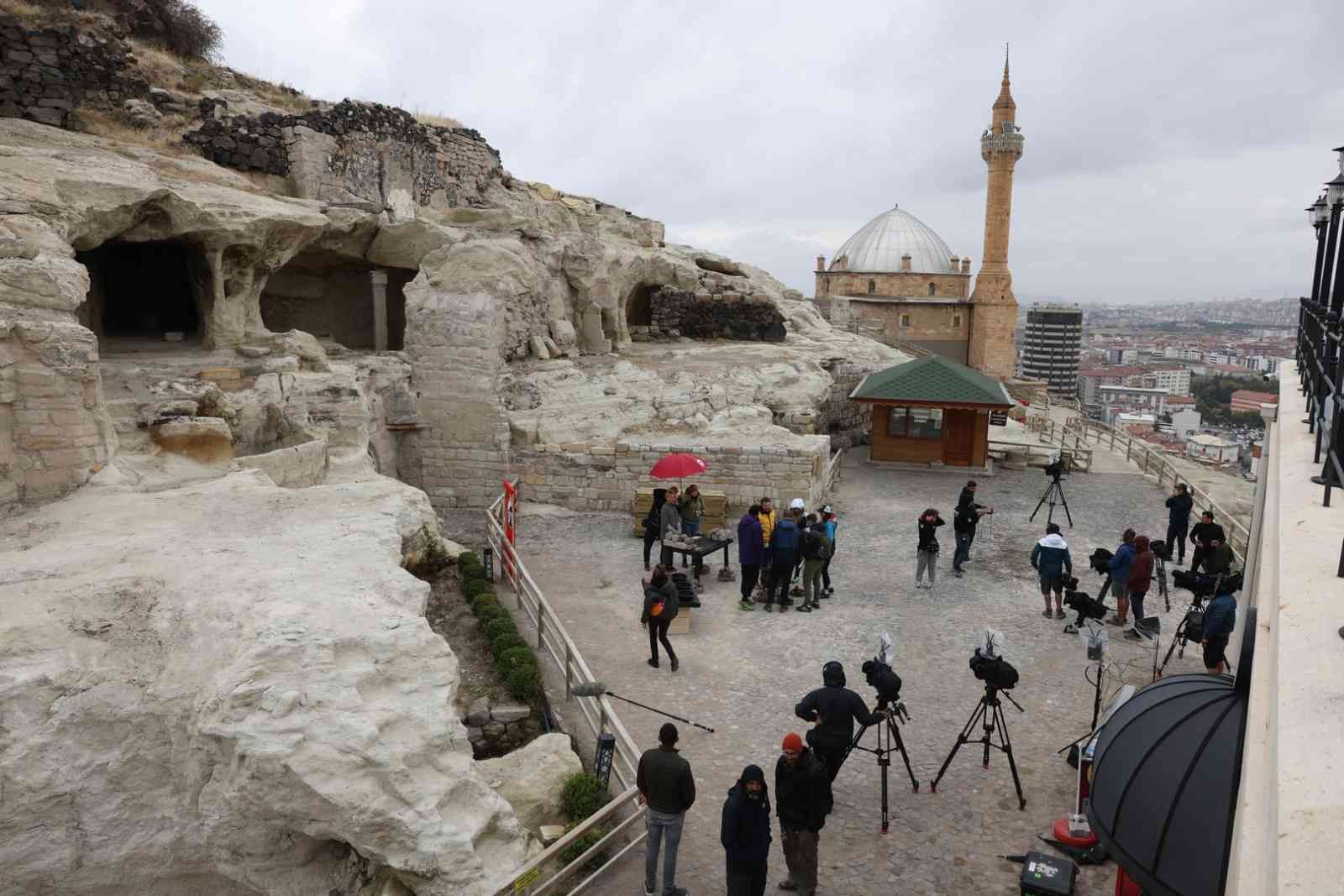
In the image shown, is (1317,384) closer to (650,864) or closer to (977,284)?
(650,864)

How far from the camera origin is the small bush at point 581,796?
6652 mm

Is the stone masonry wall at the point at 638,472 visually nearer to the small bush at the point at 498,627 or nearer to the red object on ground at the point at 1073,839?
the small bush at the point at 498,627

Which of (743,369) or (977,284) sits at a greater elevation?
(977,284)

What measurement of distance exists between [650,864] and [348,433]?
8.61 metres

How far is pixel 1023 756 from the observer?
25.8 ft

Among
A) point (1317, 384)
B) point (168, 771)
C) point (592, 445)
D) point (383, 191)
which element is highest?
point (383, 191)

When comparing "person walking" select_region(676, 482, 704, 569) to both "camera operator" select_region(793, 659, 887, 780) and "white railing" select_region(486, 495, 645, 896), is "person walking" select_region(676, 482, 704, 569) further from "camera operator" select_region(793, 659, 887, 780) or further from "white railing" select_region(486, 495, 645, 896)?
"camera operator" select_region(793, 659, 887, 780)

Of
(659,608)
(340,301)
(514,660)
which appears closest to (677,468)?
(659,608)

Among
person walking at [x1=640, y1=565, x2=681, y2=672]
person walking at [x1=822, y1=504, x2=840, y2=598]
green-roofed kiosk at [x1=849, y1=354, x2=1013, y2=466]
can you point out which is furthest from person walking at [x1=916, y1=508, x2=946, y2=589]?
green-roofed kiosk at [x1=849, y1=354, x2=1013, y2=466]

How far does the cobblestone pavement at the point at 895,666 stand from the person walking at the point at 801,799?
0.55 m

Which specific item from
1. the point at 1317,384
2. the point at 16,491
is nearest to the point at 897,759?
the point at 1317,384

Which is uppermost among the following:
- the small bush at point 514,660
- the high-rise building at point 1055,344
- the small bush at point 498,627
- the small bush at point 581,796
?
the high-rise building at point 1055,344

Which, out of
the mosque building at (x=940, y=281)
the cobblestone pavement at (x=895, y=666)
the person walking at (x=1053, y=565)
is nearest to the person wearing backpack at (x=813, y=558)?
the cobblestone pavement at (x=895, y=666)

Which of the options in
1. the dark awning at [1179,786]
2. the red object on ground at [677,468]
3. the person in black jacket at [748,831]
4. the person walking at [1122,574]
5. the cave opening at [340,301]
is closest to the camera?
the dark awning at [1179,786]
